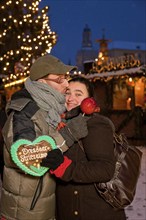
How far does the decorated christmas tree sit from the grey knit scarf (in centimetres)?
1439

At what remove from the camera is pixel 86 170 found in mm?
2113

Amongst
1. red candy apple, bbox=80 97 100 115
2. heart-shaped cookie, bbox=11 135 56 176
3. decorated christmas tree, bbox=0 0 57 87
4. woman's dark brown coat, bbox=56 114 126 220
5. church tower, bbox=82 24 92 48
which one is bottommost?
woman's dark brown coat, bbox=56 114 126 220

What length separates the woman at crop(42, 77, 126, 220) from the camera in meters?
2.11

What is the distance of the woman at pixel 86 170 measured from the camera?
211 centimetres

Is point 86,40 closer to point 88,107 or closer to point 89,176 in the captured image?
point 88,107

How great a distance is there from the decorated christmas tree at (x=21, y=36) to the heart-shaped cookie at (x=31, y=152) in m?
14.7

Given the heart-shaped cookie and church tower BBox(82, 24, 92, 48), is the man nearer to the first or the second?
the heart-shaped cookie

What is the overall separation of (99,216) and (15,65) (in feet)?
48.3

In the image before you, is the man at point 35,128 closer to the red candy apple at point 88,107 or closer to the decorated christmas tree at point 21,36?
the red candy apple at point 88,107

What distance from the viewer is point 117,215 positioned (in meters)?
2.44

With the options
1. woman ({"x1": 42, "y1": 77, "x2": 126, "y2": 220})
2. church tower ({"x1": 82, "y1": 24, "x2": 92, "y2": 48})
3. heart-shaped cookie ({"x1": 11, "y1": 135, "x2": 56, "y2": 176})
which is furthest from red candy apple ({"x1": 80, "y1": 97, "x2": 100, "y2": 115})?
church tower ({"x1": 82, "y1": 24, "x2": 92, "y2": 48})

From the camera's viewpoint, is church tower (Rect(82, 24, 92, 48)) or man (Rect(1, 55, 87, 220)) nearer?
man (Rect(1, 55, 87, 220))

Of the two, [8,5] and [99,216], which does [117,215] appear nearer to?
[99,216]

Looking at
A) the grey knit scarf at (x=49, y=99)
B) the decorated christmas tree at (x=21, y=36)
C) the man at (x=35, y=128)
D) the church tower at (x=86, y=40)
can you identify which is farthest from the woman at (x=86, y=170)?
the church tower at (x=86, y=40)
